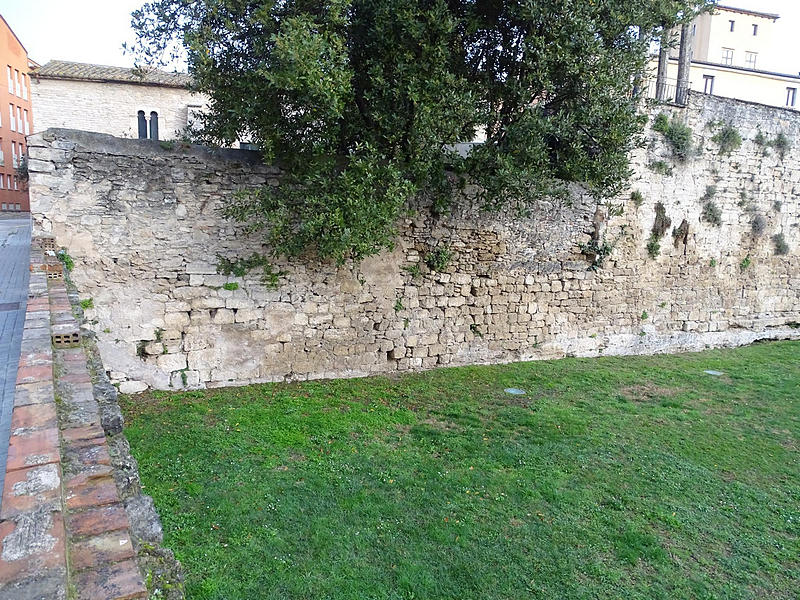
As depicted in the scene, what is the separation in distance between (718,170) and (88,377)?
13.9m

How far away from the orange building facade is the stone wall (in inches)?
827

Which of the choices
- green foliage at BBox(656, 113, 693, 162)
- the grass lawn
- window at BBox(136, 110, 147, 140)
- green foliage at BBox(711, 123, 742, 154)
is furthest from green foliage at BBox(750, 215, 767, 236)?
window at BBox(136, 110, 147, 140)

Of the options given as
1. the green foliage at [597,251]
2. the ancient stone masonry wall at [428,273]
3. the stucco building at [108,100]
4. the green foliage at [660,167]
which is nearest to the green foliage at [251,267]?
the ancient stone masonry wall at [428,273]

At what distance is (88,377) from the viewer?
128 inches

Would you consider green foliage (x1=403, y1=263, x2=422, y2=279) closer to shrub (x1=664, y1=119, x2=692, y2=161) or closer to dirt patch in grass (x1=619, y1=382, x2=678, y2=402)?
dirt patch in grass (x1=619, y1=382, x2=678, y2=402)

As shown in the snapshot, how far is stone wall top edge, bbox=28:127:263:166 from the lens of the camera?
7156 mm

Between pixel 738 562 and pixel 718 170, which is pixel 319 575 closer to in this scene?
pixel 738 562

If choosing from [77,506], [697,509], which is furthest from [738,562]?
[77,506]

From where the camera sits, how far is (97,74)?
2012 centimetres

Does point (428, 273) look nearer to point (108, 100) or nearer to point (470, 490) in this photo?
point (470, 490)

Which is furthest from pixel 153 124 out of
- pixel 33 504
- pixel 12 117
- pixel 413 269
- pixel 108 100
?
pixel 12 117

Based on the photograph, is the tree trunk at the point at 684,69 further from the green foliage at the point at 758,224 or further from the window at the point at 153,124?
the window at the point at 153,124

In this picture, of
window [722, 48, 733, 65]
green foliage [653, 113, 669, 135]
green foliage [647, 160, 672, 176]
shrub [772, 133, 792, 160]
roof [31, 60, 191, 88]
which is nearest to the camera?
green foliage [653, 113, 669, 135]

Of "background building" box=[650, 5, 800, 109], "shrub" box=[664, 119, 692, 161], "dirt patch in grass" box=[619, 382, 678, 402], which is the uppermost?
"background building" box=[650, 5, 800, 109]
